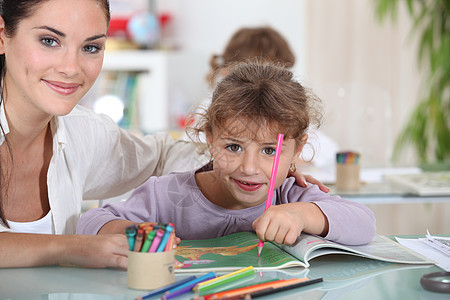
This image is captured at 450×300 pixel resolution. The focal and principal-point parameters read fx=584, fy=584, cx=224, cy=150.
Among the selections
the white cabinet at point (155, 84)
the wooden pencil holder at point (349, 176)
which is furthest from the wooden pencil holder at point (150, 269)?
the white cabinet at point (155, 84)

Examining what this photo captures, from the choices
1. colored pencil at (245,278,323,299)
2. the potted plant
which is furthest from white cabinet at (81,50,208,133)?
colored pencil at (245,278,323,299)

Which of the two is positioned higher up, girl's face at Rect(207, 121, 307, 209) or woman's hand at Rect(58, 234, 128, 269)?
girl's face at Rect(207, 121, 307, 209)

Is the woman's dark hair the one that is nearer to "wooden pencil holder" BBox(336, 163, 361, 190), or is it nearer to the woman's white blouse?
the woman's white blouse

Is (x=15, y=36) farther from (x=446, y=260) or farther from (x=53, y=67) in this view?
(x=446, y=260)

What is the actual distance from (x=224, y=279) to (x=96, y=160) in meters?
0.74

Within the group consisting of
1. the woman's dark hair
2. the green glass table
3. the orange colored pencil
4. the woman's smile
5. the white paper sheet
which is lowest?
the green glass table

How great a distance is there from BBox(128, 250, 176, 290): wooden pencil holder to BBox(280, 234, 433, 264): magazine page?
0.23 metres

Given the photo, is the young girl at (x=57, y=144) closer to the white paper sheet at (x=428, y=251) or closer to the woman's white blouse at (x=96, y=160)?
the woman's white blouse at (x=96, y=160)

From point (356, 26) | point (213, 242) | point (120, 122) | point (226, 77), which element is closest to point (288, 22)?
point (356, 26)

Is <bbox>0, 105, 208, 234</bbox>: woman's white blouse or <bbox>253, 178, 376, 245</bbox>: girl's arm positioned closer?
<bbox>253, 178, 376, 245</bbox>: girl's arm

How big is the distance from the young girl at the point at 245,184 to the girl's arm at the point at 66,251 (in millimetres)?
109

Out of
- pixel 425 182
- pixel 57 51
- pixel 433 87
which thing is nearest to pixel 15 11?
pixel 57 51

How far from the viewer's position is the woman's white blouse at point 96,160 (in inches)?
51.8

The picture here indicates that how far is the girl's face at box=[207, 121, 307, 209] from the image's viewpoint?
109cm
